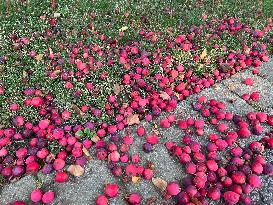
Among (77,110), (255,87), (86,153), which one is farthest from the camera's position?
(255,87)

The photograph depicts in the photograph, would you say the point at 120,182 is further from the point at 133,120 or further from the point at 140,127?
the point at 133,120

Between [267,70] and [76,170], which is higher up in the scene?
[267,70]

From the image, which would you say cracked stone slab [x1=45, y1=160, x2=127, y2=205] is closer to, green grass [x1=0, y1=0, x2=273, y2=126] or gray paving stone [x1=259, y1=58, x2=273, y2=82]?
green grass [x1=0, y1=0, x2=273, y2=126]

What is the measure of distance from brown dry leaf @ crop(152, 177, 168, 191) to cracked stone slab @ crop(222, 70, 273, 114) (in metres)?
1.55

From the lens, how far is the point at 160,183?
346cm

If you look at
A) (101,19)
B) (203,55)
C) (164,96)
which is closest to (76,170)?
(164,96)

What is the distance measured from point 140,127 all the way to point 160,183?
2.29ft

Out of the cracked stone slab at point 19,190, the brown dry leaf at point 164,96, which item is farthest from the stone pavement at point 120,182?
the brown dry leaf at point 164,96

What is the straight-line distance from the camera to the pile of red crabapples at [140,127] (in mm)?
3455

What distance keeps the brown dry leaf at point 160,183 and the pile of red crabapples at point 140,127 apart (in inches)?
2.1

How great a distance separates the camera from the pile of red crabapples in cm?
346

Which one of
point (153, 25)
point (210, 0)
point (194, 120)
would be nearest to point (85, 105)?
point (194, 120)

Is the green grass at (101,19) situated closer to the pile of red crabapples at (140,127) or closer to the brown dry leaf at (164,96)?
the pile of red crabapples at (140,127)

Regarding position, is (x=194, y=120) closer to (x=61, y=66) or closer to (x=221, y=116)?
(x=221, y=116)
